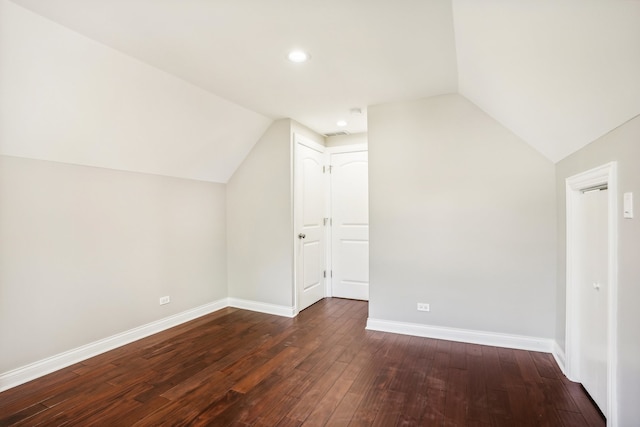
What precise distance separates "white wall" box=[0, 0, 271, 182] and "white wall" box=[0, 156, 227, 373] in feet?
0.62

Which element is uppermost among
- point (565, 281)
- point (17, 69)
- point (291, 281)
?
point (17, 69)

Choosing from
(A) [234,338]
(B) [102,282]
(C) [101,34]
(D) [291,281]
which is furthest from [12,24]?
(D) [291,281]

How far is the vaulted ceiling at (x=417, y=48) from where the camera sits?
4.63 ft

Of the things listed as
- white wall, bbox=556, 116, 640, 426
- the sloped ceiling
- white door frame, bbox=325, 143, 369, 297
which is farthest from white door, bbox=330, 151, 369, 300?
white wall, bbox=556, 116, 640, 426

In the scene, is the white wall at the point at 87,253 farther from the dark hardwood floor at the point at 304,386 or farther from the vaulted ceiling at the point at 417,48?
the vaulted ceiling at the point at 417,48

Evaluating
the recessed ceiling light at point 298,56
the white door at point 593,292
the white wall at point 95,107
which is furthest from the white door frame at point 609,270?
the white wall at point 95,107

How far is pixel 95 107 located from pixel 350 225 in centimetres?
338

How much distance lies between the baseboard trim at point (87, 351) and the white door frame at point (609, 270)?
12.5 ft

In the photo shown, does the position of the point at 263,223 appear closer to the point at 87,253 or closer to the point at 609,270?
the point at 87,253

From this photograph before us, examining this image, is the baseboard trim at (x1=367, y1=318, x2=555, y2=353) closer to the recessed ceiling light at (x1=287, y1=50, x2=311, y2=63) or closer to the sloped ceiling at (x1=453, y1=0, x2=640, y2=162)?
the sloped ceiling at (x1=453, y1=0, x2=640, y2=162)

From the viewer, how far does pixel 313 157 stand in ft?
14.9

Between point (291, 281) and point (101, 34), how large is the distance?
3009 mm

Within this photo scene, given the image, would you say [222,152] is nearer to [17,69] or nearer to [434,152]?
[17,69]

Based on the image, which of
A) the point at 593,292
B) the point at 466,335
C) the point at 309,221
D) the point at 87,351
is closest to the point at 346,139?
the point at 309,221
